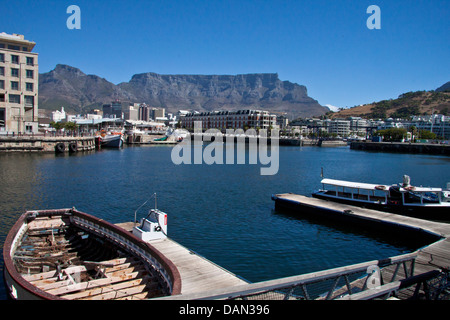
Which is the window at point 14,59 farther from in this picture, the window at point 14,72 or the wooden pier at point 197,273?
the wooden pier at point 197,273

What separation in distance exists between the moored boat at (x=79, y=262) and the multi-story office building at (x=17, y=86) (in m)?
74.8

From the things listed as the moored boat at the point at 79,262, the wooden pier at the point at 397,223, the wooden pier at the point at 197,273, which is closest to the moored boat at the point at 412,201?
the wooden pier at the point at 397,223

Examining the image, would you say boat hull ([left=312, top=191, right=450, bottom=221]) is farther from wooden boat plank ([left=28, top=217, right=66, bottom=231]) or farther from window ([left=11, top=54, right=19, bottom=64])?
window ([left=11, top=54, right=19, bottom=64])

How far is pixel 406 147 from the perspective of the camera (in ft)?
461

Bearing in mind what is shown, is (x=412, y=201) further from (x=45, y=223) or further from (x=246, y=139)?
(x=246, y=139)

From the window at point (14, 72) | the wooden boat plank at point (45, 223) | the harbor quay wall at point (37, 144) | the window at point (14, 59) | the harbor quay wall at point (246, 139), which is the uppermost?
the window at point (14, 59)

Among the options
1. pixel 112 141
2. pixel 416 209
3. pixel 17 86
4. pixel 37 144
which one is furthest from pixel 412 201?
pixel 112 141

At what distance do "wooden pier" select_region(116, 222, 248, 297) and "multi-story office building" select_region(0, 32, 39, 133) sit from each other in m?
82.9

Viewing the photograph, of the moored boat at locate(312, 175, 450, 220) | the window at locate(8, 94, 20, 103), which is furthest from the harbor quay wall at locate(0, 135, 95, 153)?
the moored boat at locate(312, 175, 450, 220)

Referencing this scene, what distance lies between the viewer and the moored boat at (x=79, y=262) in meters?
11.9

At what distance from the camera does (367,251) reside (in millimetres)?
21750

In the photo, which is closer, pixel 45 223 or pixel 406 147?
pixel 45 223

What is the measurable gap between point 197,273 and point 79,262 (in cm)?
653
